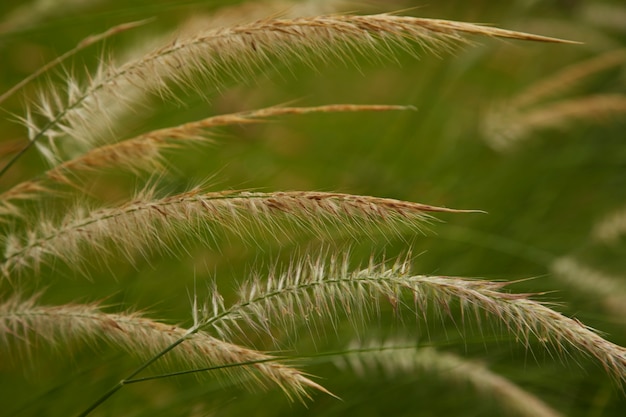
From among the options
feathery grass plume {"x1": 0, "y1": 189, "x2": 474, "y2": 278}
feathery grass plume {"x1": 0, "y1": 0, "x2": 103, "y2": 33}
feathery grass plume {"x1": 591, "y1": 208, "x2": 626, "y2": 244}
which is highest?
feathery grass plume {"x1": 0, "y1": 0, "x2": 103, "y2": 33}

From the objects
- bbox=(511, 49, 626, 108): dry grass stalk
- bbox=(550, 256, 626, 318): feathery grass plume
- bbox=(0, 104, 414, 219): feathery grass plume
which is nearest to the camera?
bbox=(0, 104, 414, 219): feathery grass plume

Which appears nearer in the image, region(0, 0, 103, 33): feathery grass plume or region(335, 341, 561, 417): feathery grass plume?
region(335, 341, 561, 417): feathery grass plume

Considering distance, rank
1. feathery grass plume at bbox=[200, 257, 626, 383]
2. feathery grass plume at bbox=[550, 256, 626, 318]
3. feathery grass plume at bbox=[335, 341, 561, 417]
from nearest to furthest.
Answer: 1. feathery grass plume at bbox=[200, 257, 626, 383]
2. feathery grass plume at bbox=[335, 341, 561, 417]
3. feathery grass plume at bbox=[550, 256, 626, 318]

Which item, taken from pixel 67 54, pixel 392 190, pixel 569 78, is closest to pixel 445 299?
pixel 67 54

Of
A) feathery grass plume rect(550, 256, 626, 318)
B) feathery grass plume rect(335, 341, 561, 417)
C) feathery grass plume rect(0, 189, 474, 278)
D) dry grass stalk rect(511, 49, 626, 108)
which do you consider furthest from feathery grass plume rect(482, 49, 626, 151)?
feathery grass plume rect(0, 189, 474, 278)

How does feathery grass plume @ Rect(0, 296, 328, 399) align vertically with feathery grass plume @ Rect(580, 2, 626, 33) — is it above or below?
below

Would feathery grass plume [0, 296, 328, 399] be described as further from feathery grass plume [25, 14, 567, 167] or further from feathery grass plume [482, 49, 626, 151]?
feathery grass plume [482, 49, 626, 151]
